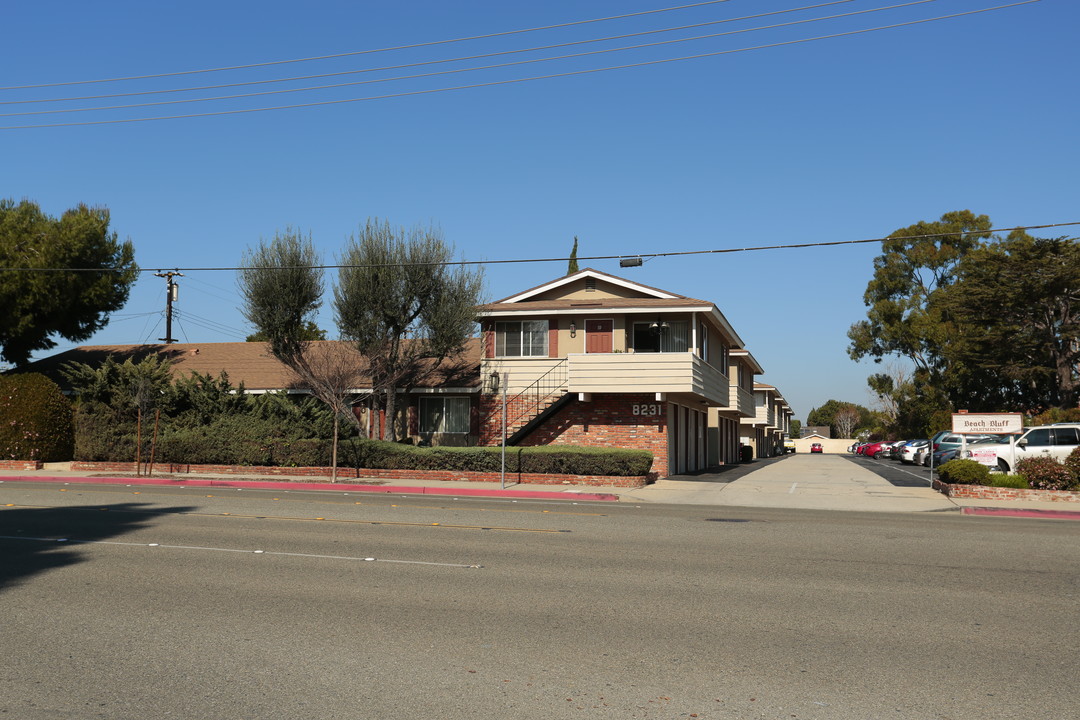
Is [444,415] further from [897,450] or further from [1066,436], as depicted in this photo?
[897,450]

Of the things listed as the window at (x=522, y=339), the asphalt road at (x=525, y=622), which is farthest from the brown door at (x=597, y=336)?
the asphalt road at (x=525, y=622)

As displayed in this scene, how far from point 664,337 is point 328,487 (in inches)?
513

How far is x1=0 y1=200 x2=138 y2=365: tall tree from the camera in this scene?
36188 mm

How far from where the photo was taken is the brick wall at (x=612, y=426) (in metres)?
30.4

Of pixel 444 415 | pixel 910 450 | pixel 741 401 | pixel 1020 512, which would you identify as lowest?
pixel 1020 512

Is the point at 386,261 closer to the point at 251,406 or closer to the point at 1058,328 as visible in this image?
the point at 251,406

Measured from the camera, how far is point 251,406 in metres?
31.0

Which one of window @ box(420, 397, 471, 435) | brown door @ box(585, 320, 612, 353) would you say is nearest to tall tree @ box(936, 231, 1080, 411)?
brown door @ box(585, 320, 612, 353)

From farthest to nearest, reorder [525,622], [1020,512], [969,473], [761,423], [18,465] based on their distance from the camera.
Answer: [761,423] < [18,465] < [969,473] < [1020,512] < [525,622]

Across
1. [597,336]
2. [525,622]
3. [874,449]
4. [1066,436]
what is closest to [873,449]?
[874,449]

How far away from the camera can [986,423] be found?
2361cm

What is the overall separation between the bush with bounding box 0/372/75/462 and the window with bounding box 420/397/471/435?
43.6ft

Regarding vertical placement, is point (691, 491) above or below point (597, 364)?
below

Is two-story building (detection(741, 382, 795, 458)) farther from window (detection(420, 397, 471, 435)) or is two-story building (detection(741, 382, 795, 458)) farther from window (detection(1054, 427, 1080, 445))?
window (detection(1054, 427, 1080, 445))
